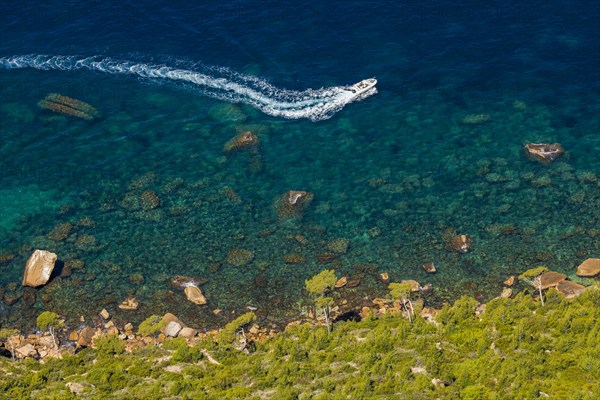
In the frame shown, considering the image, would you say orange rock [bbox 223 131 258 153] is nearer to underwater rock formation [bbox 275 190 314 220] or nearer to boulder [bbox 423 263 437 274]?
underwater rock formation [bbox 275 190 314 220]

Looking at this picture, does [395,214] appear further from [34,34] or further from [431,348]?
[34,34]

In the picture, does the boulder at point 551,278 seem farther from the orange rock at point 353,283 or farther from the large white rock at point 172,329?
the large white rock at point 172,329

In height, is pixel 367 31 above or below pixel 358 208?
above

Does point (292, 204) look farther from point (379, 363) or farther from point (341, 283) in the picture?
point (379, 363)

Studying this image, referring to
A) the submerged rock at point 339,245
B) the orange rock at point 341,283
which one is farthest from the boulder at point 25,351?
the submerged rock at point 339,245

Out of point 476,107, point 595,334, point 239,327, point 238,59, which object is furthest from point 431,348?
point 238,59

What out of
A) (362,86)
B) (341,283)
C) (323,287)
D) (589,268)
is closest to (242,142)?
(362,86)
